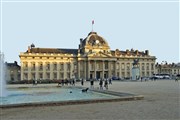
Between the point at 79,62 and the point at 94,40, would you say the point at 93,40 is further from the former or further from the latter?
the point at 79,62

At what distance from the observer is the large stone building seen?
299 feet

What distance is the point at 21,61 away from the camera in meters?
88.9

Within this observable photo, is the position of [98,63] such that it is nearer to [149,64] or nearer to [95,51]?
[95,51]

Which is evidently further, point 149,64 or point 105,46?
point 149,64

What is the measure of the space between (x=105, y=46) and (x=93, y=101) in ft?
281

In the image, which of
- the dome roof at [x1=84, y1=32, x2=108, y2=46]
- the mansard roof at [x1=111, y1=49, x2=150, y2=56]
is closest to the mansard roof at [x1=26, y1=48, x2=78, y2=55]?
the dome roof at [x1=84, y1=32, x2=108, y2=46]

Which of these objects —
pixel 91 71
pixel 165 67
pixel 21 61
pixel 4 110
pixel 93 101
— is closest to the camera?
pixel 4 110

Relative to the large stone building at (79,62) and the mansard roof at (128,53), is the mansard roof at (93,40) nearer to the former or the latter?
the large stone building at (79,62)

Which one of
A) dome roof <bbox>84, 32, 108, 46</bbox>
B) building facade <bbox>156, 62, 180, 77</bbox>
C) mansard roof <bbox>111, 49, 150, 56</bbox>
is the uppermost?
dome roof <bbox>84, 32, 108, 46</bbox>

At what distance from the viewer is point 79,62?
315 feet

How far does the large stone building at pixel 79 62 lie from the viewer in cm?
9112

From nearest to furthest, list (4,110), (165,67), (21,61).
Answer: (4,110) < (21,61) < (165,67)

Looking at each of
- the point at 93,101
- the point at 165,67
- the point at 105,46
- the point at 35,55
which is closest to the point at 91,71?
the point at 105,46

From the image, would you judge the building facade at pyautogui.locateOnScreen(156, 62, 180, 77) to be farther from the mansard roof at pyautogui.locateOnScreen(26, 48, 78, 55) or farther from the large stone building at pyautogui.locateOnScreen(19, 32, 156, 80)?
the mansard roof at pyautogui.locateOnScreen(26, 48, 78, 55)
